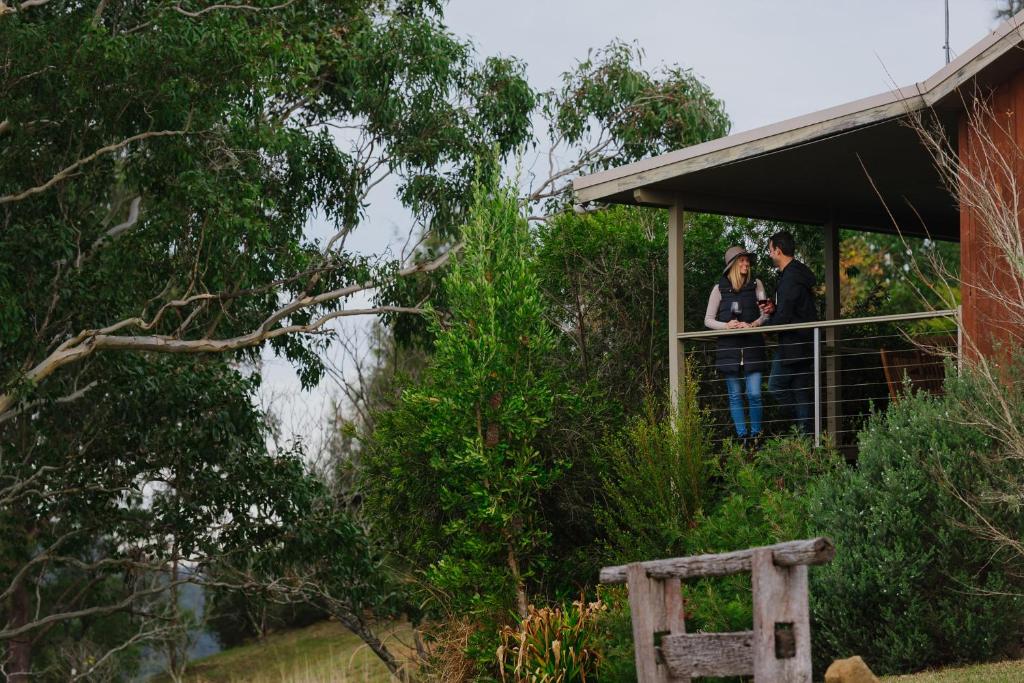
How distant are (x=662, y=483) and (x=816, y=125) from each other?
317cm

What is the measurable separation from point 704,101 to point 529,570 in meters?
12.5

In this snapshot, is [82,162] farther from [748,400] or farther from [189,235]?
[748,400]

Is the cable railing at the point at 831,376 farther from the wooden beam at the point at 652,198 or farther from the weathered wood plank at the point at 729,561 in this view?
the weathered wood plank at the point at 729,561

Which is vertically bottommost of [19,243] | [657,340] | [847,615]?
[847,615]

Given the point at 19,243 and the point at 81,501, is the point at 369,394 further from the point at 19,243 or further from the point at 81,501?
the point at 19,243

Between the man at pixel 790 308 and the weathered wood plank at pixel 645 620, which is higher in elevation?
the man at pixel 790 308

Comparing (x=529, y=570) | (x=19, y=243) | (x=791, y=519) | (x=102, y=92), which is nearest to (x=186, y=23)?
(x=102, y=92)

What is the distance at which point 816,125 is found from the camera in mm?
10867

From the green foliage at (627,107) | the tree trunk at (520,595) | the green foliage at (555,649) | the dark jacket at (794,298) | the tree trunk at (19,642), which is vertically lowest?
the tree trunk at (19,642)

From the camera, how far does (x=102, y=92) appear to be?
48.3 ft

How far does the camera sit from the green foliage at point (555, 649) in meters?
10.6

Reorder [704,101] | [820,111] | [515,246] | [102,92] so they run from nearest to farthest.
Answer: [820,111]
[515,246]
[102,92]
[704,101]

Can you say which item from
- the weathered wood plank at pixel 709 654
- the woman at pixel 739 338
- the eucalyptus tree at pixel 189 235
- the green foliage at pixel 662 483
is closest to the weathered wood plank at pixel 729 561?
the weathered wood plank at pixel 709 654

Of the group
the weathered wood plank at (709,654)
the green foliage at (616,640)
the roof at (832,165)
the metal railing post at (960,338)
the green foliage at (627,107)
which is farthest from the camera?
the green foliage at (627,107)
